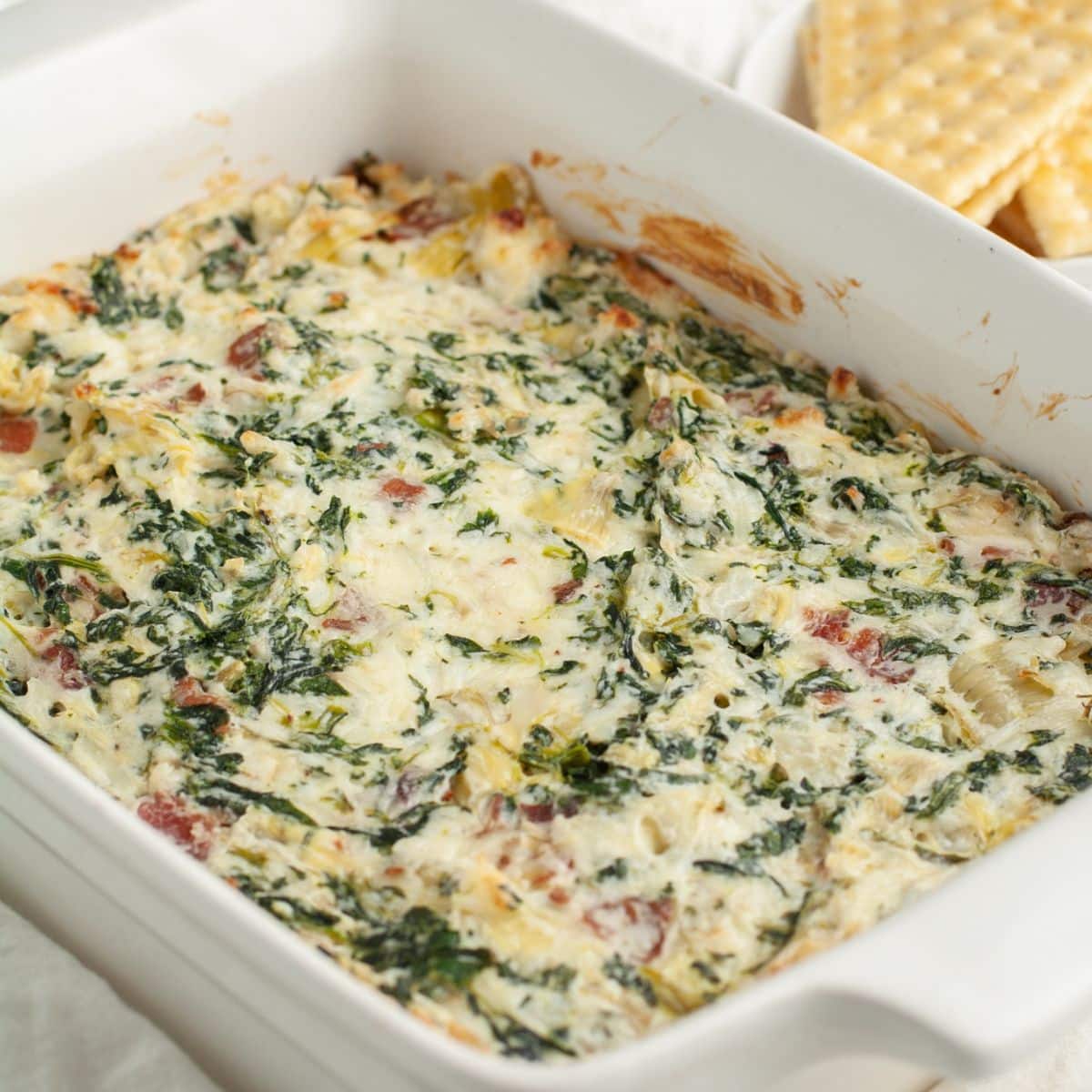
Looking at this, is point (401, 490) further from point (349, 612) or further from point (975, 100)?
point (975, 100)

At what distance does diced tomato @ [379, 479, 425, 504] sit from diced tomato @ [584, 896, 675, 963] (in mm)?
950

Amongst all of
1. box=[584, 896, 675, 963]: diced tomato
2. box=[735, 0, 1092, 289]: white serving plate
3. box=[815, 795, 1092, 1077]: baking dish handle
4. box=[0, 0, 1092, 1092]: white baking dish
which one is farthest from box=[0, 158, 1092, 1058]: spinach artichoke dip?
box=[735, 0, 1092, 289]: white serving plate

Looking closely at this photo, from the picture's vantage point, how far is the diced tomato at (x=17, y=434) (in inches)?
118

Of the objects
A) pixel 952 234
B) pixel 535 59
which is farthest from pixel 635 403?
pixel 535 59

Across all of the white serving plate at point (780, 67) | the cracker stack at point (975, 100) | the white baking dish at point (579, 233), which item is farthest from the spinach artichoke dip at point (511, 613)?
the white serving plate at point (780, 67)

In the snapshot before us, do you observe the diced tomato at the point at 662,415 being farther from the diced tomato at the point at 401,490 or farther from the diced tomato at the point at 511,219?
the diced tomato at the point at 511,219

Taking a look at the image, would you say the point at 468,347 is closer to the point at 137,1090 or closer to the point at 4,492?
the point at 4,492

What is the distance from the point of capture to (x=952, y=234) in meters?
2.91

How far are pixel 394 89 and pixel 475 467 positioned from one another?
1300 mm

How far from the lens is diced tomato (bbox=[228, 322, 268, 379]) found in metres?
3.06

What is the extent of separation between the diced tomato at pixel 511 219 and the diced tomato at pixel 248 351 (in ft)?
2.09

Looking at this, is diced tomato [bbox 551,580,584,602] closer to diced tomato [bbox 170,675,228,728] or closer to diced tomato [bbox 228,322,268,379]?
diced tomato [bbox 170,675,228,728]

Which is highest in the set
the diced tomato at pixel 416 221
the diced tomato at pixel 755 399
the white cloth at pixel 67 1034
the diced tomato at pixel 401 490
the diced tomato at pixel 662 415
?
the diced tomato at pixel 755 399

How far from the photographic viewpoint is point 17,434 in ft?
9.87
